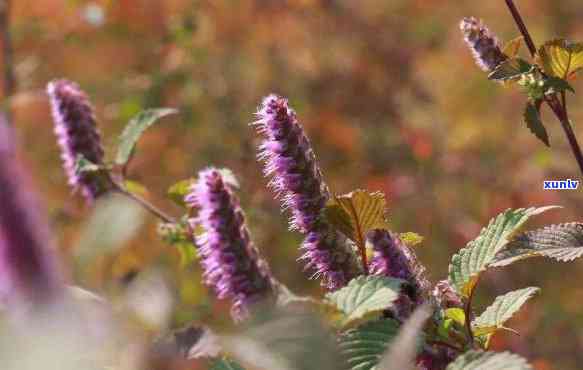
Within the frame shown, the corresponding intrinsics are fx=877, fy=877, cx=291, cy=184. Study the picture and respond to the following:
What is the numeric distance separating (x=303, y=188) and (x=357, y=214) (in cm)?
4

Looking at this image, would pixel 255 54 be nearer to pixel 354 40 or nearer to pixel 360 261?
pixel 354 40

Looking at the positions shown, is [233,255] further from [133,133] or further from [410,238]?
[133,133]

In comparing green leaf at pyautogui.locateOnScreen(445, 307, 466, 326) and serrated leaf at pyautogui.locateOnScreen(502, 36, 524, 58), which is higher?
serrated leaf at pyautogui.locateOnScreen(502, 36, 524, 58)

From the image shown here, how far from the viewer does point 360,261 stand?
25.8 inches

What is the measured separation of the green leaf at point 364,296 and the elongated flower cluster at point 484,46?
0.32 meters

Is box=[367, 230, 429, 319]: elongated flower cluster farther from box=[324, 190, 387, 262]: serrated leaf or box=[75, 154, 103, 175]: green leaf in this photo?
box=[75, 154, 103, 175]: green leaf

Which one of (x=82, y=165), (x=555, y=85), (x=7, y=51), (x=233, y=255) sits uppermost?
(x=7, y=51)

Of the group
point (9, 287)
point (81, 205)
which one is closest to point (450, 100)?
point (81, 205)

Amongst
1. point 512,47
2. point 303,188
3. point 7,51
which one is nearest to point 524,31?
point 512,47

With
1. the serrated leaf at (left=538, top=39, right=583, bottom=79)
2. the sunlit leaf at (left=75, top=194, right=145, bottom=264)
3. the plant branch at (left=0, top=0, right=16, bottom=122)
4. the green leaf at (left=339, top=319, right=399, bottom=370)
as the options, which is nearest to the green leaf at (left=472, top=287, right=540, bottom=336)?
the green leaf at (left=339, top=319, right=399, bottom=370)

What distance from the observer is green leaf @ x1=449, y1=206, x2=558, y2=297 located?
654 millimetres

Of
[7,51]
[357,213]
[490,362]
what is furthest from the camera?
[7,51]

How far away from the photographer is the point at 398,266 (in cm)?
64

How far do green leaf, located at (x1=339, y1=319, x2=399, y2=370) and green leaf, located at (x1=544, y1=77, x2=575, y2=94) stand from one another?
1.02 feet
